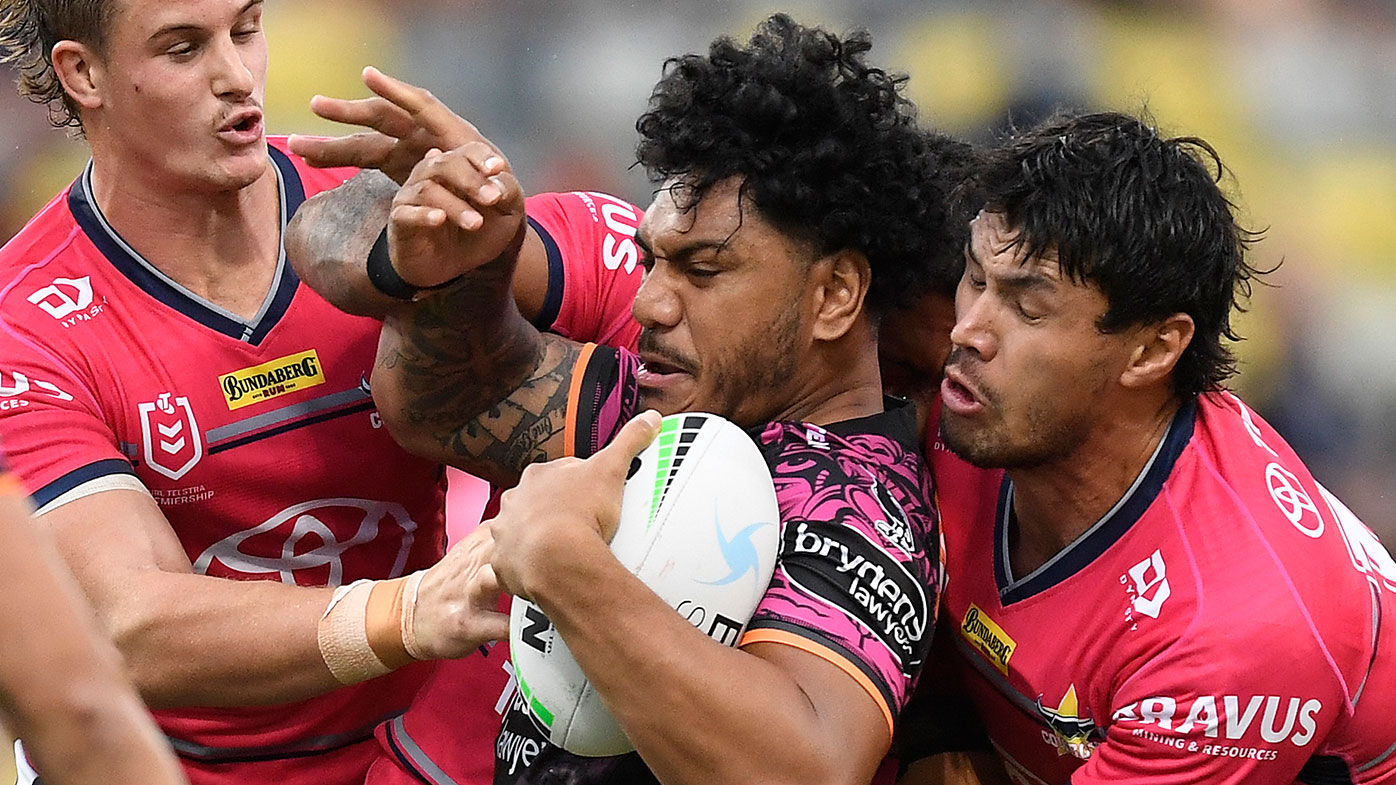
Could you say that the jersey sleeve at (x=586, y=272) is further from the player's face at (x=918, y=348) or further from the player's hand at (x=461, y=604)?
the player's hand at (x=461, y=604)

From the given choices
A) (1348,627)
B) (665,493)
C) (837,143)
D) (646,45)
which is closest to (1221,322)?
(1348,627)

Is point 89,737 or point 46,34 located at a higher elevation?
point 46,34

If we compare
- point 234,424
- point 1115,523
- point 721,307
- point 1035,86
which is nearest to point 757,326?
point 721,307

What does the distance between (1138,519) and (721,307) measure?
69 cm

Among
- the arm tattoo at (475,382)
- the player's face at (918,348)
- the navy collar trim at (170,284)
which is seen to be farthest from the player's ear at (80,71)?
the player's face at (918,348)

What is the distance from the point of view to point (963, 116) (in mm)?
5137

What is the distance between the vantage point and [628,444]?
198 cm

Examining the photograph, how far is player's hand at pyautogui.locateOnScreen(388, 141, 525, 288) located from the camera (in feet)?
6.75

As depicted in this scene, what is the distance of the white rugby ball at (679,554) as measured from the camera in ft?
6.40

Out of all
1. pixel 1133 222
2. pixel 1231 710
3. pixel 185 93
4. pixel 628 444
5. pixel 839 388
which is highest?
pixel 185 93

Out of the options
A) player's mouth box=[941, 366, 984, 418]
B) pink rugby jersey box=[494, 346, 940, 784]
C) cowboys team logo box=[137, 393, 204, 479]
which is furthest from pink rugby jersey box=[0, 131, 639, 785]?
player's mouth box=[941, 366, 984, 418]

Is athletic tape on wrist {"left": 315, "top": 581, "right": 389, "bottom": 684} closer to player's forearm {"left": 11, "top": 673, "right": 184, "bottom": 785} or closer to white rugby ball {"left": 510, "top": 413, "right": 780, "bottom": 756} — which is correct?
white rugby ball {"left": 510, "top": 413, "right": 780, "bottom": 756}

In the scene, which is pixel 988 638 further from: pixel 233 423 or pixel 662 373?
pixel 233 423

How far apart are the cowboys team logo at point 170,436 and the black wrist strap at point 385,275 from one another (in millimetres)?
570
